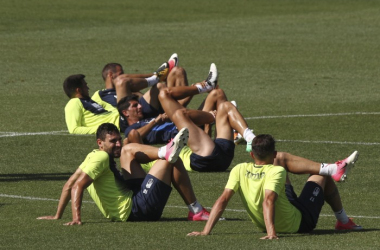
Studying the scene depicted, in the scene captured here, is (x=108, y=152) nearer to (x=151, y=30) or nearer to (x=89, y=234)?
(x=89, y=234)

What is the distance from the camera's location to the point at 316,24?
40.5 meters

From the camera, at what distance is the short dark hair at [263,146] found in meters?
12.1

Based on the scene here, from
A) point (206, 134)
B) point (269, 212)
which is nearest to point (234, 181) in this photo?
point (269, 212)

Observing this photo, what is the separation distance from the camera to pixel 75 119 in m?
21.0

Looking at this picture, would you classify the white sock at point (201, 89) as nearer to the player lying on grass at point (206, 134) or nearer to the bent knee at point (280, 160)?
the player lying on grass at point (206, 134)

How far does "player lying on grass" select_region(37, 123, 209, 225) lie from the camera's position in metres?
13.0

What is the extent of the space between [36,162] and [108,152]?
5.46 m

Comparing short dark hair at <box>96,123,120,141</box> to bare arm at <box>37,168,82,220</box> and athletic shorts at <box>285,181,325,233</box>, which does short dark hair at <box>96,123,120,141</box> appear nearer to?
bare arm at <box>37,168,82,220</box>

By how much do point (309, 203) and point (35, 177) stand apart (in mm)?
5786

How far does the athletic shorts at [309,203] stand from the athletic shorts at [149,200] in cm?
157

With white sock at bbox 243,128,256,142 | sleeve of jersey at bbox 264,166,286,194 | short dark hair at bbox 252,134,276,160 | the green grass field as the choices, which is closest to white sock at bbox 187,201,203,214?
the green grass field

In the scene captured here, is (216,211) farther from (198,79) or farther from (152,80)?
(198,79)

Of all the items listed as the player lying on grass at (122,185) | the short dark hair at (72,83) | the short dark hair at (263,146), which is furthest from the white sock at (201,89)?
the short dark hair at (263,146)

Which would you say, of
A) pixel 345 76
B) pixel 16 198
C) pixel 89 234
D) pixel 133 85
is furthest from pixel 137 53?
pixel 89 234
